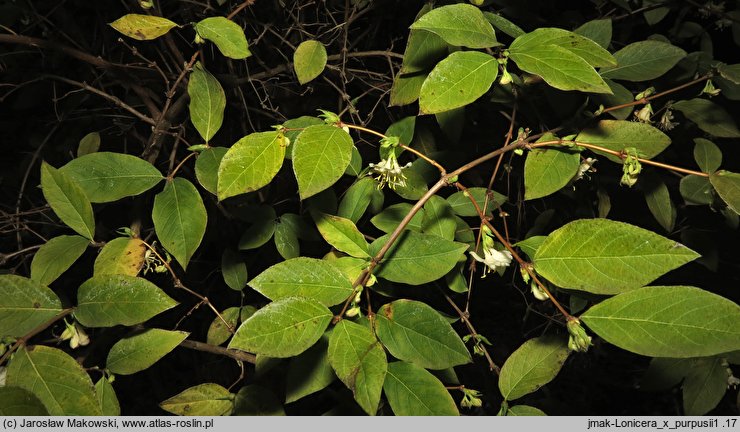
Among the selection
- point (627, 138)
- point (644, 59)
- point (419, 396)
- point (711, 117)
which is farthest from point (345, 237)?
point (711, 117)

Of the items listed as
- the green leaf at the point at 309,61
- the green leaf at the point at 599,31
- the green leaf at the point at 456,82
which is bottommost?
the green leaf at the point at 309,61

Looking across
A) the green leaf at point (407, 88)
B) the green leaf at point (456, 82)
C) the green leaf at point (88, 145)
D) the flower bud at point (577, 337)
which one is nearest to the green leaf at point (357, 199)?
the green leaf at point (407, 88)

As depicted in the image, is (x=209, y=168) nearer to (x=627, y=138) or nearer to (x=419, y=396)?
(x=419, y=396)

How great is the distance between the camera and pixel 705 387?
0.91m

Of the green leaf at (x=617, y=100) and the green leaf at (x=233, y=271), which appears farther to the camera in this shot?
the green leaf at (x=233, y=271)

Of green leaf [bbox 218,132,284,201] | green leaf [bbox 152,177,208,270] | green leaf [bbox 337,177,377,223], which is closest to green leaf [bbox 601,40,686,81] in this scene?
green leaf [bbox 337,177,377,223]

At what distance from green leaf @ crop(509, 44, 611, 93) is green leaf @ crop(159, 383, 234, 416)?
0.69 metres

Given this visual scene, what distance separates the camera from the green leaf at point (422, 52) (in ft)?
2.48

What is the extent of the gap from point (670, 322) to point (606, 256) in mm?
88

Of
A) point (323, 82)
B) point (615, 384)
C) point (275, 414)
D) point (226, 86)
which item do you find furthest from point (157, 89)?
point (615, 384)

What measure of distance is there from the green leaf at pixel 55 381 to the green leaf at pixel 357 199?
42 cm

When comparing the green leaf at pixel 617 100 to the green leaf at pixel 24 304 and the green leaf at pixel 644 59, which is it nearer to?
the green leaf at pixel 644 59

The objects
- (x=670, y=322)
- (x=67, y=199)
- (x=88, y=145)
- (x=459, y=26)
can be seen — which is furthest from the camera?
(x=88, y=145)

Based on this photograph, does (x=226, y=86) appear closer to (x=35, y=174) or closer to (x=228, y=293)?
(x=228, y=293)
